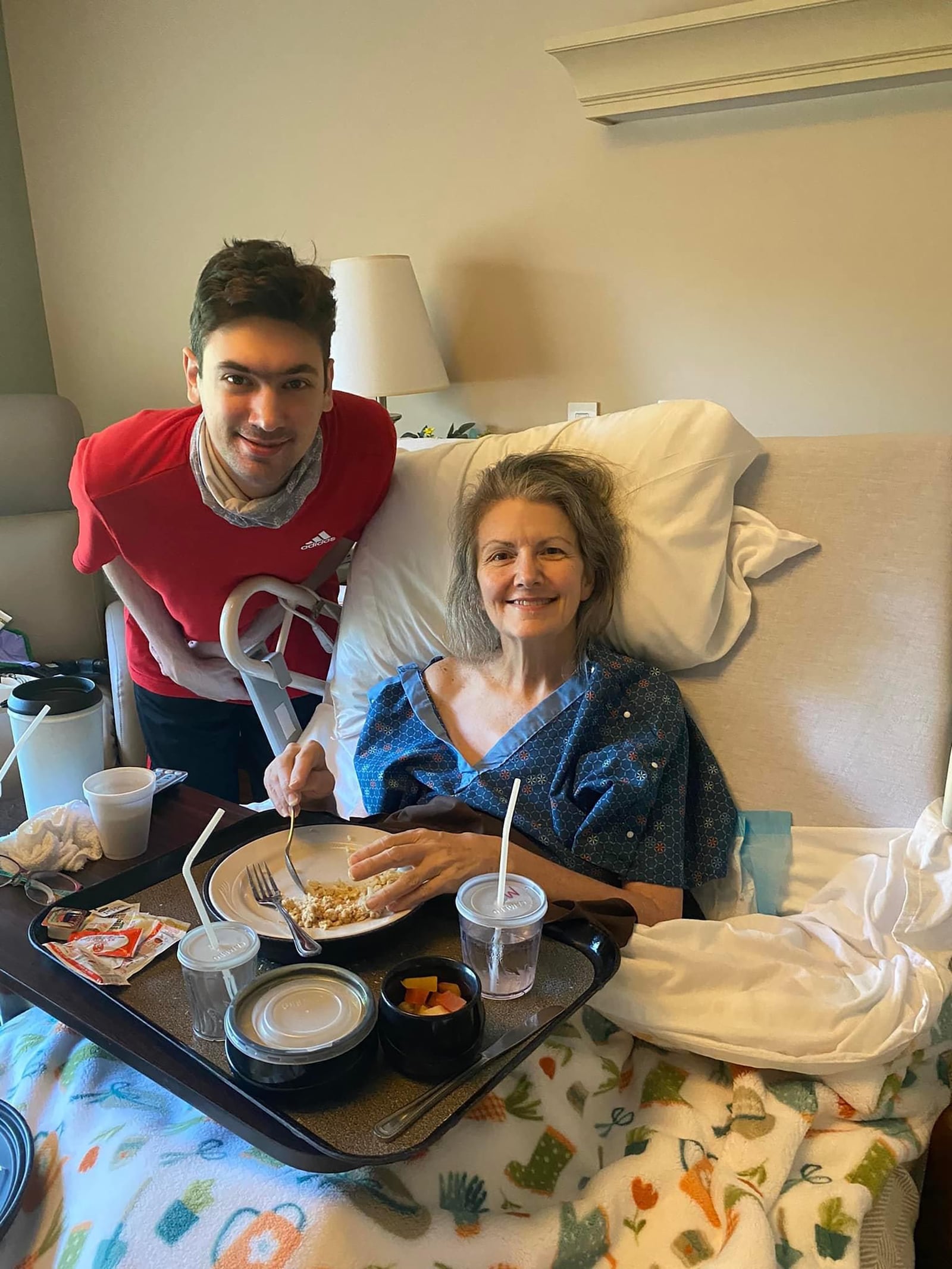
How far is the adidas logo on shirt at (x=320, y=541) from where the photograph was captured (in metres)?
1.70

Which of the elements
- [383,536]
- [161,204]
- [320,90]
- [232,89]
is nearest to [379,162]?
[320,90]

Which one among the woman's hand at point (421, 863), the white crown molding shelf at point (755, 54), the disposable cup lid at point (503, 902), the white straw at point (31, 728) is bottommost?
the woman's hand at point (421, 863)

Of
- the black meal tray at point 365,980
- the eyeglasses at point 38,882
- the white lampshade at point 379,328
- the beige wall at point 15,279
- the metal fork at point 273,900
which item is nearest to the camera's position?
the black meal tray at point 365,980

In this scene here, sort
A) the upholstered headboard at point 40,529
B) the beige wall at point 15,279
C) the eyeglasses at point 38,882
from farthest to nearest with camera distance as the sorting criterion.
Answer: the beige wall at point 15,279 → the upholstered headboard at point 40,529 → the eyeglasses at point 38,882

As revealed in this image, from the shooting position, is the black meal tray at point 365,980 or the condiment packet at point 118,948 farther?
the condiment packet at point 118,948

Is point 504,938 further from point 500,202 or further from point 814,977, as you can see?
point 500,202

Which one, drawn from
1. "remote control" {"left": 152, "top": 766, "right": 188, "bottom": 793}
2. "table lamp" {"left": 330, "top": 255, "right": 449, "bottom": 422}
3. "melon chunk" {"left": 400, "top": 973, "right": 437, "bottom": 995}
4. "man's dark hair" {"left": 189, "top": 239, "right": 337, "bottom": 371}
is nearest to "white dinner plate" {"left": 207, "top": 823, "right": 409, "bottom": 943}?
"melon chunk" {"left": 400, "top": 973, "right": 437, "bottom": 995}

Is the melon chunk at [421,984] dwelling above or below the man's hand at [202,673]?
above

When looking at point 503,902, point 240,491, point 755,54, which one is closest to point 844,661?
point 503,902

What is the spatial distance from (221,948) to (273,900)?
0.20 metres

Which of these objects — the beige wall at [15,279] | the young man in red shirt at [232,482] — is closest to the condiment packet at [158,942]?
the young man in red shirt at [232,482]

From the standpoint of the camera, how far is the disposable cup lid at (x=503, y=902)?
3.11 ft

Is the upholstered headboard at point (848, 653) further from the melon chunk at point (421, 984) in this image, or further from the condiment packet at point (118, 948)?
the condiment packet at point (118, 948)

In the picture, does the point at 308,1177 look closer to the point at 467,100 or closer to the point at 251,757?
the point at 251,757
